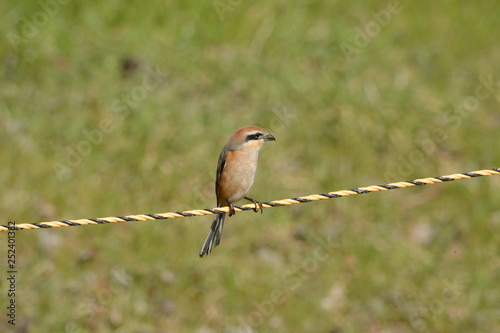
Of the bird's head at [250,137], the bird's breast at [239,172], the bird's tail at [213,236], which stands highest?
the bird's head at [250,137]

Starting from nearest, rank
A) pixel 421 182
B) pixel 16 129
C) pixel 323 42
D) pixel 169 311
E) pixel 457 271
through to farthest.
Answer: pixel 421 182 → pixel 169 311 → pixel 457 271 → pixel 16 129 → pixel 323 42

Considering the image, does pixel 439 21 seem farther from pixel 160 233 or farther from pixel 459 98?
pixel 160 233

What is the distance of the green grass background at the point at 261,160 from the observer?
7.65m

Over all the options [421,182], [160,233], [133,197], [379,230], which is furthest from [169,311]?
[421,182]

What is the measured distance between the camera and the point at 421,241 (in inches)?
335

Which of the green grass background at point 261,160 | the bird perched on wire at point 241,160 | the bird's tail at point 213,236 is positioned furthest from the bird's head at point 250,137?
the green grass background at point 261,160

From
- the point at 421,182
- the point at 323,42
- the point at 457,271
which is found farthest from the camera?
the point at 323,42

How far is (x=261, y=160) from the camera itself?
29.3 feet

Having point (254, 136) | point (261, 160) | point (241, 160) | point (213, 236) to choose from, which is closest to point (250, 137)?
point (254, 136)

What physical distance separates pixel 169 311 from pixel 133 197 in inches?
59.8

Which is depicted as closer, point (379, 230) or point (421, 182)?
point (421, 182)

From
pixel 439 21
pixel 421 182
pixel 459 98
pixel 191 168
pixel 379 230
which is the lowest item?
pixel 421 182

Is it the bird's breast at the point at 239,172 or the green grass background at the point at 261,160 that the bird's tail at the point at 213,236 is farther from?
the green grass background at the point at 261,160

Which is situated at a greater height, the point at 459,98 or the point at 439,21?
the point at 439,21
